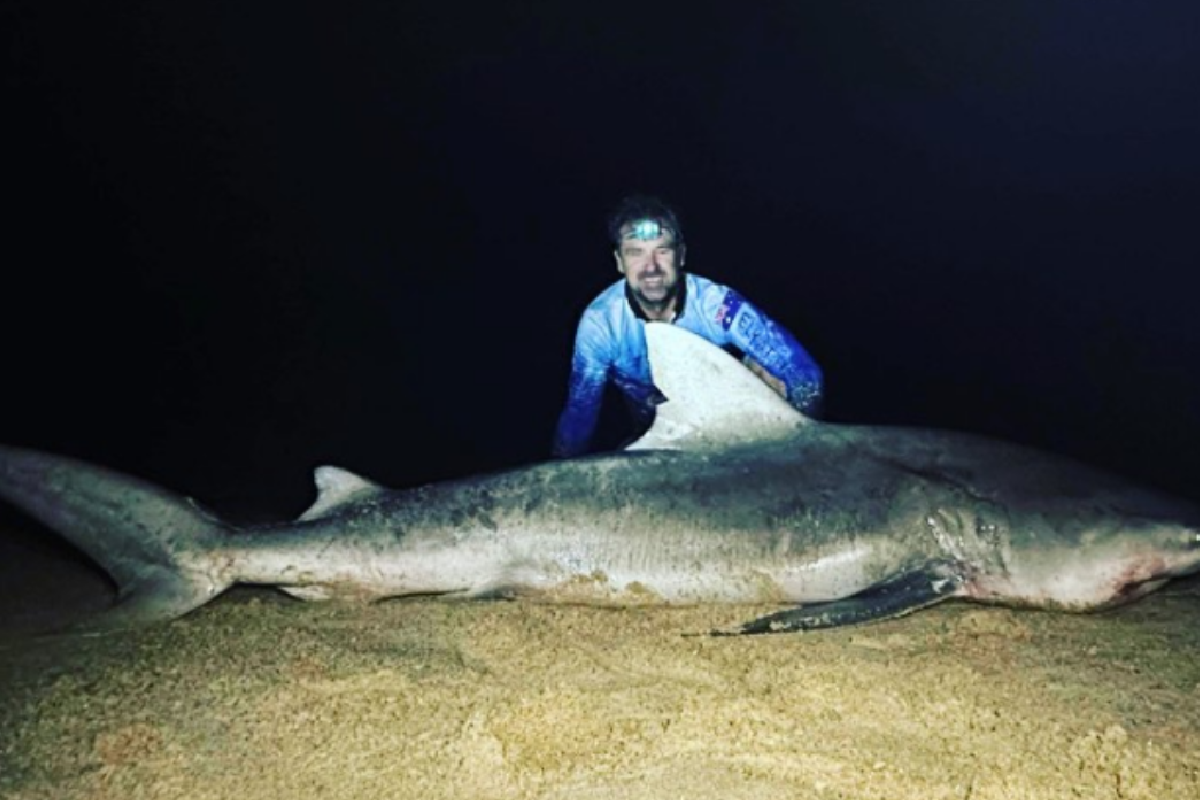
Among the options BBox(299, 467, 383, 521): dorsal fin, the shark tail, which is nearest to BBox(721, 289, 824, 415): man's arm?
BBox(299, 467, 383, 521): dorsal fin

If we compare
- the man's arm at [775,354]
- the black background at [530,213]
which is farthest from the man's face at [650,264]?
the black background at [530,213]

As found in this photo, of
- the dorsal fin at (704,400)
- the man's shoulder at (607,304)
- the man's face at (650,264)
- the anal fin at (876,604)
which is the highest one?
the man's face at (650,264)

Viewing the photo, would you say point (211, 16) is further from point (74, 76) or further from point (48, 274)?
point (48, 274)

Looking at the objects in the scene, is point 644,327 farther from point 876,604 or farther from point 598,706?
point 598,706

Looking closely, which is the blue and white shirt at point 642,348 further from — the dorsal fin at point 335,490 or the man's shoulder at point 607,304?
the dorsal fin at point 335,490

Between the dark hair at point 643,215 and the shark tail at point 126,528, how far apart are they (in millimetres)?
2566

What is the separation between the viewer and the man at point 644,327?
4.89 meters

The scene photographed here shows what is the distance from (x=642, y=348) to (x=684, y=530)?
2039 mm

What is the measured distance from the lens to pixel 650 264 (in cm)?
499

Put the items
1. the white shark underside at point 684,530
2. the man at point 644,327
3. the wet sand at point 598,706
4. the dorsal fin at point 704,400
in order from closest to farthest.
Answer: the wet sand at point 598,706, the white shark underside at point 684,530, the dorsal fin at point 704,400, the man at point 644,327

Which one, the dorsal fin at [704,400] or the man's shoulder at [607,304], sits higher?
the man's shoulder at [607,304]

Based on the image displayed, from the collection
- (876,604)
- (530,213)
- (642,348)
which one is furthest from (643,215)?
(530,213)

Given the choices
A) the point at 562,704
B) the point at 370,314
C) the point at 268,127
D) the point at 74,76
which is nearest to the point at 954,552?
the point at 562,704

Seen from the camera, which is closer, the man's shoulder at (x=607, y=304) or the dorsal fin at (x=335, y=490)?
the dorsal fin at (x=335, y=490)
